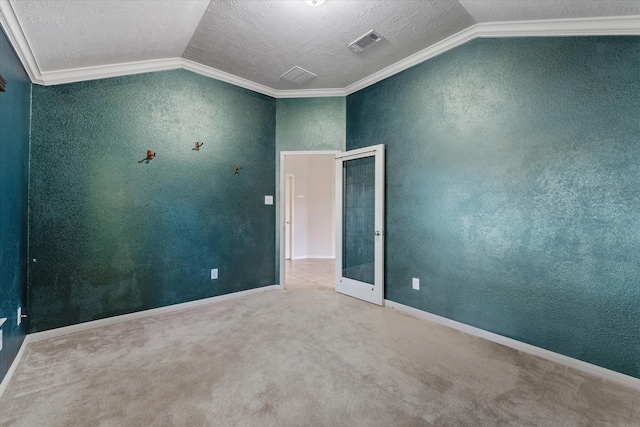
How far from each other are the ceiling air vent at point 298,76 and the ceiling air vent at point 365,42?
775 mm

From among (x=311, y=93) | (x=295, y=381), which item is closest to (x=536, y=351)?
(x=295, y=381)

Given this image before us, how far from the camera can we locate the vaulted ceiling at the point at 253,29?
2.06 m

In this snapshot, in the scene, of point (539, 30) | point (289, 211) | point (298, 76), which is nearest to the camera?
point (539, 30)

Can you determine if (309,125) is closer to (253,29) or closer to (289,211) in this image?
(253,29)

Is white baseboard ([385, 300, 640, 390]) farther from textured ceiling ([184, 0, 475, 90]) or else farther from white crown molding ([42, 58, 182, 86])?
white crown molding ([42, 58, 182, 86])

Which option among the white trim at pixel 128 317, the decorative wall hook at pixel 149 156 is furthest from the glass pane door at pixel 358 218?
the decorative wall hook at pixel 149 156

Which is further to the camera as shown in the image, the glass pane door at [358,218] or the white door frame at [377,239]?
the glass pane door at [358,218]

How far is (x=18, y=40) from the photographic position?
2051 mm

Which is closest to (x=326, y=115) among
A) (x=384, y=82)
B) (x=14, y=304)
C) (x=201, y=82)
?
(x=384, y=82)

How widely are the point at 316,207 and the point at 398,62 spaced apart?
4466 millimetres

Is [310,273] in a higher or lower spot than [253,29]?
lower

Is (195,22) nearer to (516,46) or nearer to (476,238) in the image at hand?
(516,46)

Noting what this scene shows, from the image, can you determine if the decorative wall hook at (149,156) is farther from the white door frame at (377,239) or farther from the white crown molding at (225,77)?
the white door frame at (377,239)

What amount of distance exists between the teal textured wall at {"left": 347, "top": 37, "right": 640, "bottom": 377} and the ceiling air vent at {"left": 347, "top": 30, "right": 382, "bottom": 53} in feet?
2.24
